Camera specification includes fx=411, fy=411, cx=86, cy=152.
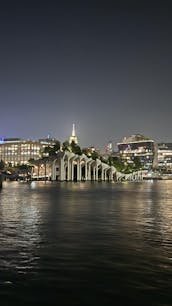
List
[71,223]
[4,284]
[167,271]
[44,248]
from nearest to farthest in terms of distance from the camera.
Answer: [4,284] < [167,271] < [44,248] < [71,223]

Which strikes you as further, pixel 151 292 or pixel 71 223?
pixel 71 223

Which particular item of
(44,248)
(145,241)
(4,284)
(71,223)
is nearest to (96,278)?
(4,284)

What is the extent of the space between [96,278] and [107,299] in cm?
231

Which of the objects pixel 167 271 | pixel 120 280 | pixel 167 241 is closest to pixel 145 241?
pixel 167 241

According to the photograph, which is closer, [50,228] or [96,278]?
[96,278]

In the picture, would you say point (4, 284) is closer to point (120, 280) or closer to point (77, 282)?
point (77, 282)

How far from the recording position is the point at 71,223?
30.2m

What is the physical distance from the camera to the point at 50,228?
27.2 m

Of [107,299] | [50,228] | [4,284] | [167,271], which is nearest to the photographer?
[107,299]

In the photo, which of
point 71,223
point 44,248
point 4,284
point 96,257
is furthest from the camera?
point 71,223

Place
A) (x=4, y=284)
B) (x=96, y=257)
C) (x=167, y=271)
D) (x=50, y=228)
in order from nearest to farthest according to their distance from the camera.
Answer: (x=4, y=284) < (x=167, y=271) < (x=96, y=257) < (x=50, y=228)

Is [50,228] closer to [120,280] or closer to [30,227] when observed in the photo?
[30,227]

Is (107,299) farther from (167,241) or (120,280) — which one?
(167,241)

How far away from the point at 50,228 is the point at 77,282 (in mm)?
13619
